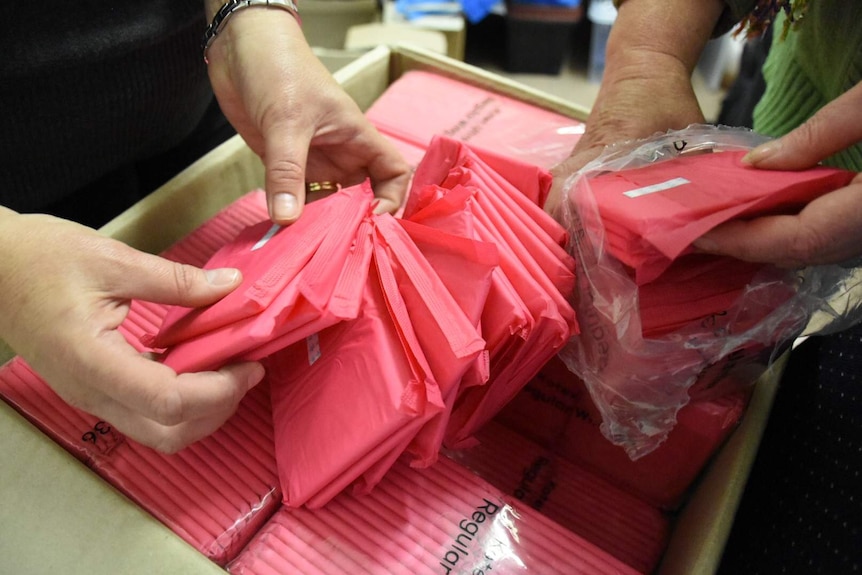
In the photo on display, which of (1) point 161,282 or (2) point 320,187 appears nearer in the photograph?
(1) point 161,282

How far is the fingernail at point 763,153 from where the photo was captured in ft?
1.63

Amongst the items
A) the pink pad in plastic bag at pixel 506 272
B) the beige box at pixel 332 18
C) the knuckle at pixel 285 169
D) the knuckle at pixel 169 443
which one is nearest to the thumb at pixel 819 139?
the pink pad in plastic bag at pixel 506 272

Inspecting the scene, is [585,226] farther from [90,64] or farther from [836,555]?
[90,64]

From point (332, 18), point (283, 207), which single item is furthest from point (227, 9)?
point (332, 18)

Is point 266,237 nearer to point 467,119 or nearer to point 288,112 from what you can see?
point 288,112

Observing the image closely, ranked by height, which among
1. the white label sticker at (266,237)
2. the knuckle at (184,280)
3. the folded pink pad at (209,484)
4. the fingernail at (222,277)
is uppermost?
the knuckle at (184,280)

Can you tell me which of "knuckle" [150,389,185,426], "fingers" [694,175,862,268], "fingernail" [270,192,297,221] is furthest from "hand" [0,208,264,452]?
"fingers" [694,175,862,268]

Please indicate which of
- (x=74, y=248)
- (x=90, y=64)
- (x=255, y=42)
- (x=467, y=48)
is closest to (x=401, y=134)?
(x=255, y=42)

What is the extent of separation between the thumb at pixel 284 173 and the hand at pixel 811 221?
0.39 meters

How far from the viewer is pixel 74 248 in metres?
0.51

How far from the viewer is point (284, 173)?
638mm

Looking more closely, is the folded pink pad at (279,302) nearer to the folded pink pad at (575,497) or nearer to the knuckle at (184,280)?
the knuckle at (184,280)

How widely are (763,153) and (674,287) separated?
0.42 feet

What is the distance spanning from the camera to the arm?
697 millimetres
